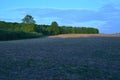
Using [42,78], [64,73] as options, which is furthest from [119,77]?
[42,78]

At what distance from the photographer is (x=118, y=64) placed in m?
12.1

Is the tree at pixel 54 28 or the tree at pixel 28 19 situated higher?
the tree at pixel 28 19

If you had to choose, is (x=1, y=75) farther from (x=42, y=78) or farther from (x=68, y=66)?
(x=68, y=66)

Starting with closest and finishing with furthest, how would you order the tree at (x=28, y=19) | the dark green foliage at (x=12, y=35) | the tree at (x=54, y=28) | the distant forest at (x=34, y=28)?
the dark green foliage at (x=12, y=35), the distant forest at (x=34, y=28), the tree at (x=28, y=19), the tree at (x=54, y=28)

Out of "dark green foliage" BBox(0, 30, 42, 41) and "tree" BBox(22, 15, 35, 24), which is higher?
"tree" BBox(22, 15, 35, 24)

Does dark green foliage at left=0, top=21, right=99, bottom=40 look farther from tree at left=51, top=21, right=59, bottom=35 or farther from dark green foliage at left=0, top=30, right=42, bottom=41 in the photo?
dark green foliage at left=0, top=30, right=42, bottom=41

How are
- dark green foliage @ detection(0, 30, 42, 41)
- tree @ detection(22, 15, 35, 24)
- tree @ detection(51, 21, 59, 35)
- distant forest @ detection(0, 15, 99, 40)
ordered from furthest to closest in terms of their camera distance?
tree @ detection(51, 21, 59, 35)
tree @ detection(22, 15, 35, 24)
distant forest @ detection(0, 15, 99, 40)
dark green foliage @ detection(0, 30, 42, 41)

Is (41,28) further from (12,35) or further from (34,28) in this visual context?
(12,35)

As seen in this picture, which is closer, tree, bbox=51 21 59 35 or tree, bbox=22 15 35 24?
tree, bbox=22 15 35 24

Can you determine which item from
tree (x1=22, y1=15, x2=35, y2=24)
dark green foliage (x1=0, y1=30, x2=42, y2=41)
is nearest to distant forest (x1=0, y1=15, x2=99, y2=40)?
tree (x1=22, y1=15, x2=35, y2=24)

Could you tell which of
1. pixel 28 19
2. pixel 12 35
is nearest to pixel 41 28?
pixel 28 19

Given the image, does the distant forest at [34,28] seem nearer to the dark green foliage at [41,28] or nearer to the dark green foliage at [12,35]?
the dark green foliage at [41,28]

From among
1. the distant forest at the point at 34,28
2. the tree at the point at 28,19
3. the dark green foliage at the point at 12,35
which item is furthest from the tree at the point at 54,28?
the dark green foliage at the point at 12,35

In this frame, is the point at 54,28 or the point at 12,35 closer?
the point at 12,35
